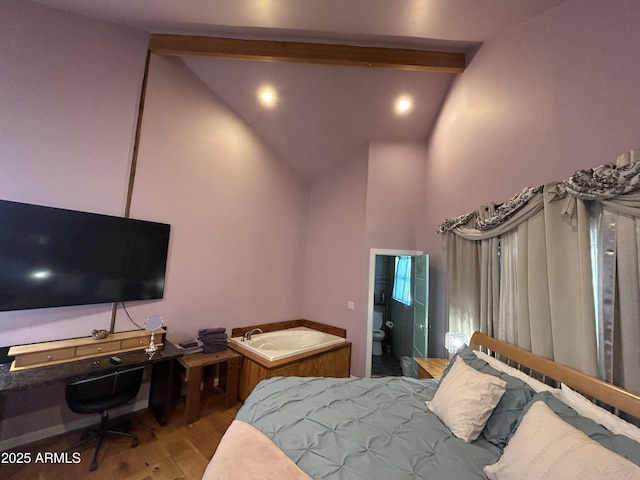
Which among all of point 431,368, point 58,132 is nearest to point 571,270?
point 431,368

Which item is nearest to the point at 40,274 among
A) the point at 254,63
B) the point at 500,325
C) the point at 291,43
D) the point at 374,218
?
the point at 254,63

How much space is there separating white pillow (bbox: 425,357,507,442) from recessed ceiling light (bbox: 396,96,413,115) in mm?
2770

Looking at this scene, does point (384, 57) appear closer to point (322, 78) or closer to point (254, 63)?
point (322, 78)

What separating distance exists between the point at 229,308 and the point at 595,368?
316 centimetres

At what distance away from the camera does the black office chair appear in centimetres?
171

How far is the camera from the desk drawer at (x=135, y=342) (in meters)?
2.16

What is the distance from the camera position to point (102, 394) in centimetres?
179

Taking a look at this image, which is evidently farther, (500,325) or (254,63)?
(254,63)

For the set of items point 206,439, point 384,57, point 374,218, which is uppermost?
point 384,57

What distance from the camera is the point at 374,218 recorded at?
10.8 feet

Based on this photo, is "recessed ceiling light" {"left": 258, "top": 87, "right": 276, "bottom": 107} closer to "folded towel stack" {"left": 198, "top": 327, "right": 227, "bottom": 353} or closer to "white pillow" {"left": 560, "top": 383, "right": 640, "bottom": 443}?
"folded towel stack" {"left": 198, "top": 327, "right": 227, "bottom": 353}

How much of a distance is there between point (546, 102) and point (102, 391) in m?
3.62

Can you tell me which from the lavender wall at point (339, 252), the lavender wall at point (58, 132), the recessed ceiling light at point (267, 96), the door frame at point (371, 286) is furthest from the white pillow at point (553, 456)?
the recessed ceiling light at point (267, 96)

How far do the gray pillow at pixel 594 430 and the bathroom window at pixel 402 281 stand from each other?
90.1 inches
